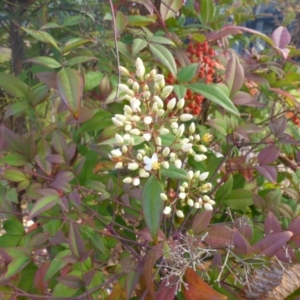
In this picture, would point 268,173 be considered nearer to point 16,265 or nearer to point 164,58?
point 164,58

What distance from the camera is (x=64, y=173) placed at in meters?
0.70

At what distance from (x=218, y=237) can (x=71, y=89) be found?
28 cm

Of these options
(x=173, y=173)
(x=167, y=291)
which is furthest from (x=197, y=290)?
(x=173, y=173)

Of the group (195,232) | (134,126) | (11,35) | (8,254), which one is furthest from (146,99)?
(11,35)

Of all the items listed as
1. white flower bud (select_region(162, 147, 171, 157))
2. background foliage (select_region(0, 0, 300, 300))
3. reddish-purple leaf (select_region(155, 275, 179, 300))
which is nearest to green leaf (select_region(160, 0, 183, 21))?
background foliage (select_region(0, 0, 300, 300))

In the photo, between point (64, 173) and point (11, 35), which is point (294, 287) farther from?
point (11, 35)

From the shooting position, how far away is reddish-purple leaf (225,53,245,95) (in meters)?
0.75

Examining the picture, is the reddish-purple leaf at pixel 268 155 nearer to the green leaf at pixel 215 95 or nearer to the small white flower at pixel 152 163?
the green leaf at pixel 215 95

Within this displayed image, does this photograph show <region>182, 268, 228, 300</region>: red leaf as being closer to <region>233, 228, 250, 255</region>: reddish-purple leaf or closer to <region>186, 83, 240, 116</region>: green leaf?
<region>233, 228, 250, 255</region>: reddish-purple leaf

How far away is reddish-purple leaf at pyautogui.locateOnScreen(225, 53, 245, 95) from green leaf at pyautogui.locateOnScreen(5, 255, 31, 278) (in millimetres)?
408

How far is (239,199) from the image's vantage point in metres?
→ 0.80

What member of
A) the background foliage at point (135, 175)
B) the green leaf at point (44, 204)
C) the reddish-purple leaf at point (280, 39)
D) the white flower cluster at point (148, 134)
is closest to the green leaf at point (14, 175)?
the background foliage at point (135, 175)

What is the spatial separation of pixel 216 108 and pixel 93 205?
0.99 ft

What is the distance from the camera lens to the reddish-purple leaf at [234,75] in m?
0.75
